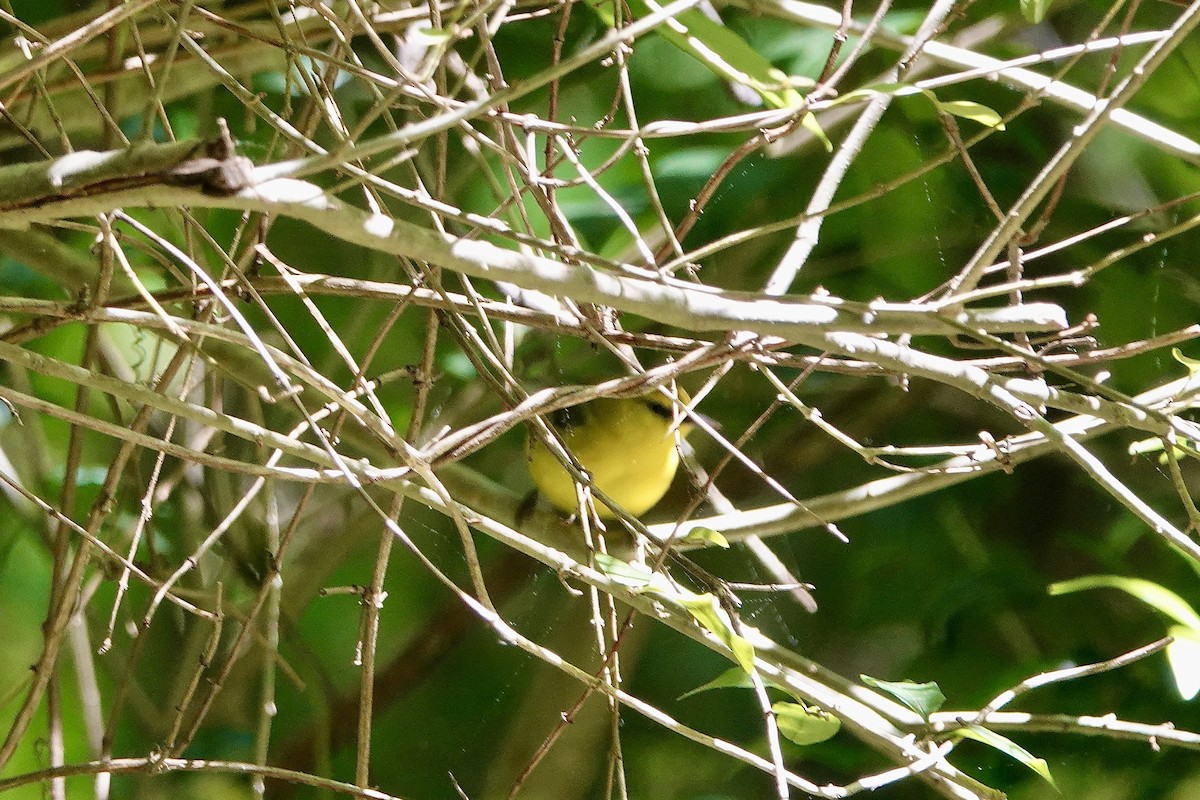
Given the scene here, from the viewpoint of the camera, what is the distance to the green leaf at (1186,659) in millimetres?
726

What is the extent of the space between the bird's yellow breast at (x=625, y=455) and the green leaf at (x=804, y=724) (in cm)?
61

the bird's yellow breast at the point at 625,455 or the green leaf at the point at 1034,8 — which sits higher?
the green leaf at the point at 1034,8

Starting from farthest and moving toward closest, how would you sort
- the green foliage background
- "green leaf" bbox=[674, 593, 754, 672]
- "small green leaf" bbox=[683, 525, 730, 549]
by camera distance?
1. the green foliage background
2. "small green leaf" bbox=[683, 525, 730, 549]
3. "green leaf" bbox=[674, 593, 754, 672]

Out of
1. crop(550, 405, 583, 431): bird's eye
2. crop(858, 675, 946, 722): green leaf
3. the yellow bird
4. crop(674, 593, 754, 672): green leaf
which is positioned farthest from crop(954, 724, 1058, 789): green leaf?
crop(550, 405, 583, 431): bird's eye

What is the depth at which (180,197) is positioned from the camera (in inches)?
15.6

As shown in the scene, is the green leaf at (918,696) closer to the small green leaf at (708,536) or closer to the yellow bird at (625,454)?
the small green leaf at (708,536)

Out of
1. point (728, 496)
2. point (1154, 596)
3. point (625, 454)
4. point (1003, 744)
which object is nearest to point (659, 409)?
point (625, 454)

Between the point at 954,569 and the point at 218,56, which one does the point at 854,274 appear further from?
the point at 218,56

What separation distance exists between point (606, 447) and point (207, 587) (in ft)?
1.85

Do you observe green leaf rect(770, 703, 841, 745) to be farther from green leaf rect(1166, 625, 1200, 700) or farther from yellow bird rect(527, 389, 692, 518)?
yellow bird rect(527, 389, 692, 518)

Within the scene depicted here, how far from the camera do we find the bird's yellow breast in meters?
1.32

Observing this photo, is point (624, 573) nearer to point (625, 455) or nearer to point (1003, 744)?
point (1003, 744)

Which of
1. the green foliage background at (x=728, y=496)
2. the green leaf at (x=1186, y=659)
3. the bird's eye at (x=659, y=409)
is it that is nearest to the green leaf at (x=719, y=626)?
the green leaf at (x=1186, y=659)

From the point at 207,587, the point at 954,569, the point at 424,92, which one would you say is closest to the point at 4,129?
the point at 207,587
